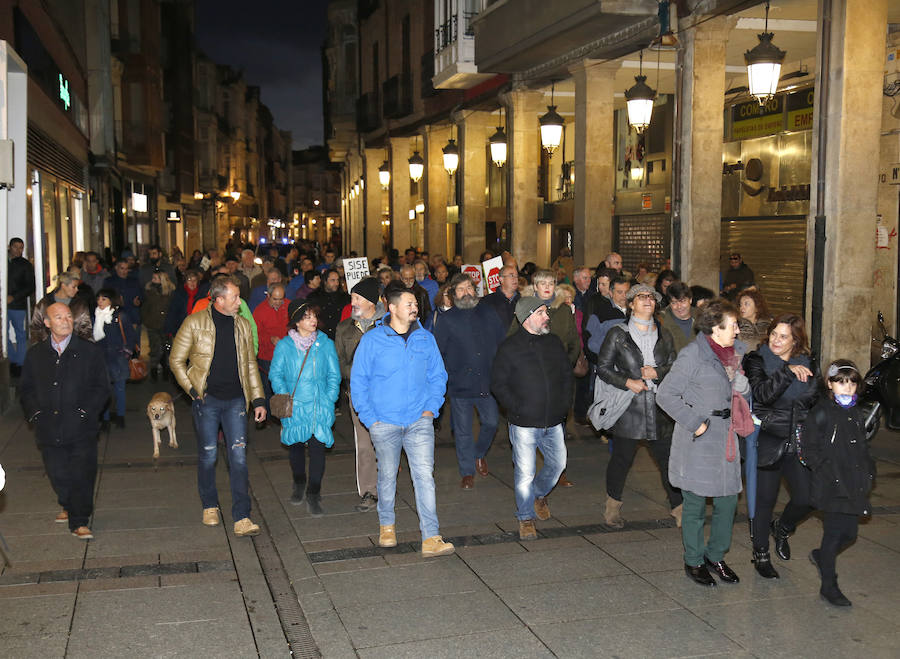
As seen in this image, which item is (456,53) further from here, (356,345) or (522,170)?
(356,345)

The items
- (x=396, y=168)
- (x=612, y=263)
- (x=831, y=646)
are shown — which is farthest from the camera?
(x=396, y=168)

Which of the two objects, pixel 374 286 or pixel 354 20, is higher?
pixel 354 20

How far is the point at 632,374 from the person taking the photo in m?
6.77

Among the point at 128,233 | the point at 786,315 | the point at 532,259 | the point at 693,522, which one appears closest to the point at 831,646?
the point at 693,522

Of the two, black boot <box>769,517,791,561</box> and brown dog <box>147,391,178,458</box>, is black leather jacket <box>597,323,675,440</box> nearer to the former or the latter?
black boot <box>769,517,791,561</box>

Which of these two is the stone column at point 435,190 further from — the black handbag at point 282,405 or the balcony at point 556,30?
the black handbag at point 282,405

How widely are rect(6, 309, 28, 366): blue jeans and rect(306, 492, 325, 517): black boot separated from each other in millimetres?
7456

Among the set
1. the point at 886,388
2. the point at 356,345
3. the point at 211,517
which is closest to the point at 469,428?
the point at 356,345

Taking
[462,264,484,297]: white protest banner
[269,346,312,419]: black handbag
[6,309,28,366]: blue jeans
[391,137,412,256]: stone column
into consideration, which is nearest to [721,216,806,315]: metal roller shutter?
[462,264,484,297]: white protest banner

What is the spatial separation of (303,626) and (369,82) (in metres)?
30.0

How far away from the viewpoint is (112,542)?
6.75 m

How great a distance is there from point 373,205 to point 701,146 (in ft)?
74.0

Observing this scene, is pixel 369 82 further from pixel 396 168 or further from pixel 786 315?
pixel 786 315

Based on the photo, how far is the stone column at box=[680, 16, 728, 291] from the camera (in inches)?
494
